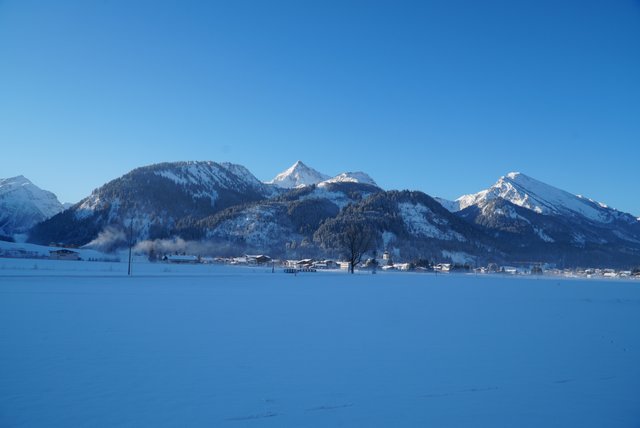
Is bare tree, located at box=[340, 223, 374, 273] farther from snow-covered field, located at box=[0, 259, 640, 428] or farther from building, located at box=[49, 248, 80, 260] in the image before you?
snow-covered field, located at box=[0, 259, 640, 428]

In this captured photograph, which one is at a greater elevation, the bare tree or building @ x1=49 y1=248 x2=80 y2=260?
the bare tree

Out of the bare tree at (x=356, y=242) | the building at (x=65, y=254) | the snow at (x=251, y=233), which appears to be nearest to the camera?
the bare tree at (x=356, y=242)

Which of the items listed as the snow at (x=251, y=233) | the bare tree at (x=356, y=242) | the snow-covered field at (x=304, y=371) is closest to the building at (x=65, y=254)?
the bare tree at (x=356, y=242)

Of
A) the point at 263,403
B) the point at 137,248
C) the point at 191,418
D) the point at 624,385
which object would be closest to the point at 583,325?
the point at 624,385

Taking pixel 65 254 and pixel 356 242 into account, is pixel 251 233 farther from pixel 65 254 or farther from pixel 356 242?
pixel 356 242

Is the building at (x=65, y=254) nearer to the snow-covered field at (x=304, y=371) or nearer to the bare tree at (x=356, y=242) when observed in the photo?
the bare tree at (x=356, y=242)

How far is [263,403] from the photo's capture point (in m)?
8.39

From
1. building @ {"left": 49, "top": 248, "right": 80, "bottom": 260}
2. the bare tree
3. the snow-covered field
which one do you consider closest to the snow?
building @ {"left": 49, "top": 248, "right": 80, "bottom": 260}

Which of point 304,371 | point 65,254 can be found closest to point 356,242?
point 65,254

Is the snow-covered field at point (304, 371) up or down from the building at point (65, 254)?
down

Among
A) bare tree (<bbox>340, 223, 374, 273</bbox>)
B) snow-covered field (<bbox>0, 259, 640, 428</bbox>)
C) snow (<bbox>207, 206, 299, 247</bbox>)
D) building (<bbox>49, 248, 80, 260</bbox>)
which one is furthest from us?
snow (<bbox>207, 206, 299, 247</bbox>)

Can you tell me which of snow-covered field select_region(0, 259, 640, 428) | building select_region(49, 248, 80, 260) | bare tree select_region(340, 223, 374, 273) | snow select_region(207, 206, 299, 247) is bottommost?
snow-covered field select_region(0, 259, 640, 428)

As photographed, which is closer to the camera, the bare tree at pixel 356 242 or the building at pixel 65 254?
the bare tree at pixel 356 242

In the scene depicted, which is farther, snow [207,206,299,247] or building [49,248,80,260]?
snow [207,206,299,247]
